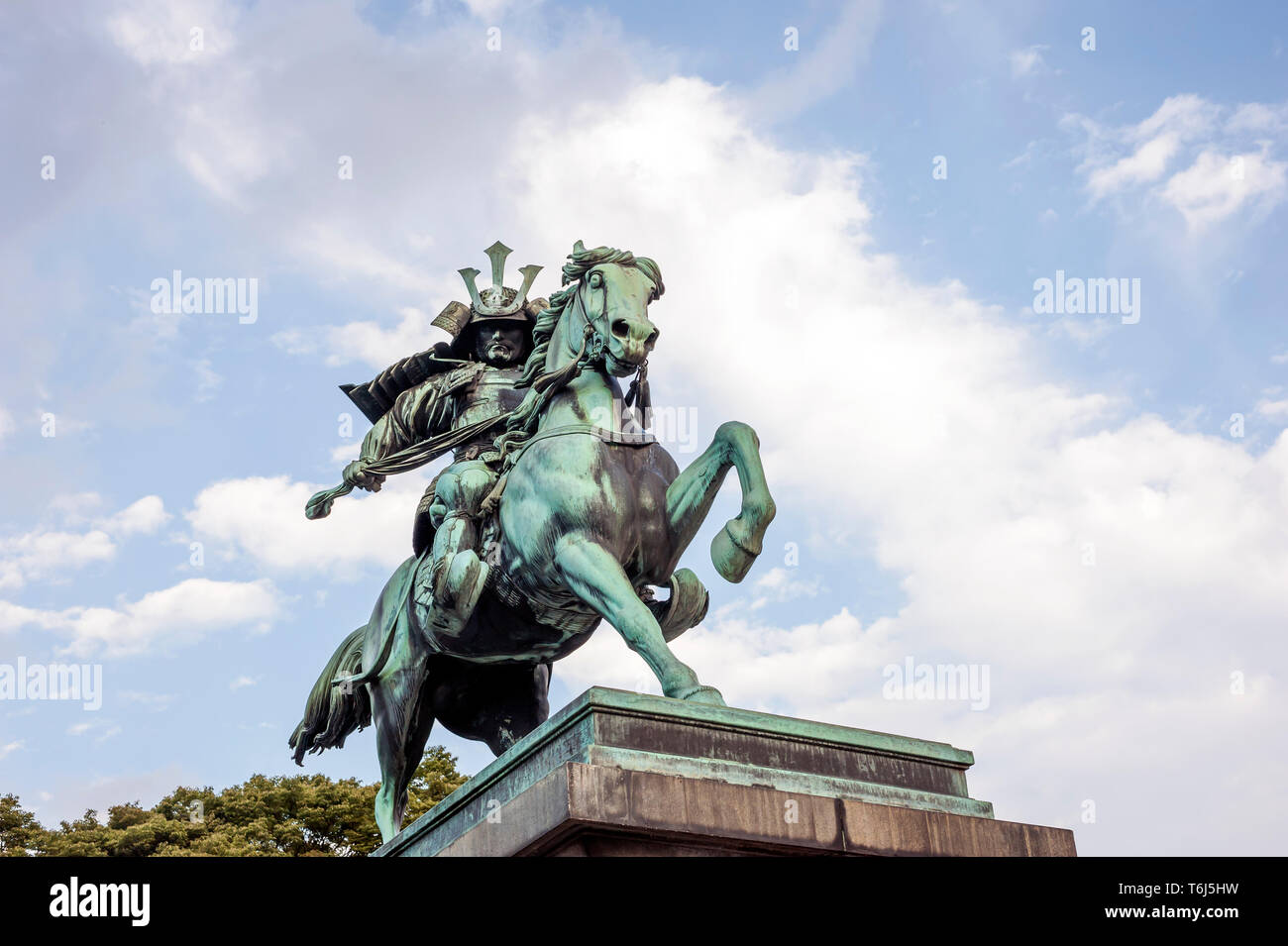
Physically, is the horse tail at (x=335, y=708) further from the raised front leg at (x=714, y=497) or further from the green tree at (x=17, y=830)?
the green tree at (x=17, y=830)

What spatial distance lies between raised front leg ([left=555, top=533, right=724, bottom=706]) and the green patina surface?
0.24 metres

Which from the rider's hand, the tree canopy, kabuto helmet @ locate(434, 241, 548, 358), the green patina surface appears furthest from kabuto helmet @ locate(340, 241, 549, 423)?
the tree canopy

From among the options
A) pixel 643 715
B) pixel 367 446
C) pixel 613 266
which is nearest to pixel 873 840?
pixel 643 715

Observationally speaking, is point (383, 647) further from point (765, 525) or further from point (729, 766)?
point (729, 766)

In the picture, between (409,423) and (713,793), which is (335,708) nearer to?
(409,423)

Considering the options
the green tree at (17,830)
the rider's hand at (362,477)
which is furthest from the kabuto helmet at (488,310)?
the green tree at (17,830)

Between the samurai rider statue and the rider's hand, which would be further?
the rider's hand

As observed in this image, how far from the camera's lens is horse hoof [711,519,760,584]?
24.4 ft

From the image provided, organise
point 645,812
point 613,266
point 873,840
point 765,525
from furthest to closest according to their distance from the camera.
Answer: point 613,266, point 765,525, point 873,840, point 645,812

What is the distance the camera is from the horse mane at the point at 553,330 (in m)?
8.25

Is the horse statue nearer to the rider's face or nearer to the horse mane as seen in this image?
the horse mane

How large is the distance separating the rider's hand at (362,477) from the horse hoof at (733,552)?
3.17 metres

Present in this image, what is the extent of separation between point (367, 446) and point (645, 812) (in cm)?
482
